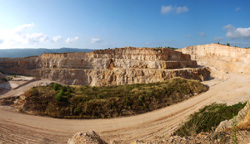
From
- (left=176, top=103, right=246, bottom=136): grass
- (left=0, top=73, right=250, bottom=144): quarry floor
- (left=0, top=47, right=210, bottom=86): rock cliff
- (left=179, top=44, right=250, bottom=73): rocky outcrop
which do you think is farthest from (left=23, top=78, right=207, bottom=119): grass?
(left=179, top=44, right=250, bottom=73): rocky outcrop

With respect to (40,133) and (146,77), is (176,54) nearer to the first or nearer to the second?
(146,77)

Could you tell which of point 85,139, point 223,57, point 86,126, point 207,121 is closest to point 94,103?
point 86,126

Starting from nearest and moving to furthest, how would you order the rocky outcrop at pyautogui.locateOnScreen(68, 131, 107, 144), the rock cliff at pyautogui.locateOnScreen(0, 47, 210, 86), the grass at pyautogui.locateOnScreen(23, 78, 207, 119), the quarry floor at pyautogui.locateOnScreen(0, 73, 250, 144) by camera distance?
1. the rocky outcrop at pyautogui.locateOnScreen(68, 131, 107, 144)
2. the quarry floor at pyautogui.locateOnScreen(0, 73, 250, 144)
3. the grass at pyautogui.locateOnScreen(23, 78, 207, 119)
4. the rock cliff at pyautogui.locateOnScreen(0, 47, 210, 86)

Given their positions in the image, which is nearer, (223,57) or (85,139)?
(85,139)

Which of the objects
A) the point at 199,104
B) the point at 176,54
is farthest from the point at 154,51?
the point at 199,104

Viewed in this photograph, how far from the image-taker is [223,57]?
44719 mm

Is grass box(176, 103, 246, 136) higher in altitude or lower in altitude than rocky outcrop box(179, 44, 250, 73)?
lower

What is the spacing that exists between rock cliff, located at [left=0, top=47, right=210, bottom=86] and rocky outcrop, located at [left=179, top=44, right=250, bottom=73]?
414 inches

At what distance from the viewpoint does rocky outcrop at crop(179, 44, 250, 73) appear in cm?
3766

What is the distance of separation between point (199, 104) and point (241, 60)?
115 ft

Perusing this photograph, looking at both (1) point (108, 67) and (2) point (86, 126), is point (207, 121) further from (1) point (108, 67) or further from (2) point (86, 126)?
(1) point (108, 67)

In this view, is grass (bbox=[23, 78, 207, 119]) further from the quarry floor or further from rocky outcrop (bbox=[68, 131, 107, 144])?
rocky outcrop (bbox=[68, 131, 107, 144])

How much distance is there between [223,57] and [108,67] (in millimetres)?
37492

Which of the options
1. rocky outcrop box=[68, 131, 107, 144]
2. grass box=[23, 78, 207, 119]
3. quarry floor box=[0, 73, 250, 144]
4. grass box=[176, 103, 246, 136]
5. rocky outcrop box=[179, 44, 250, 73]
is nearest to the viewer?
rocky outcrop box=[68, 131, 107, 144]
